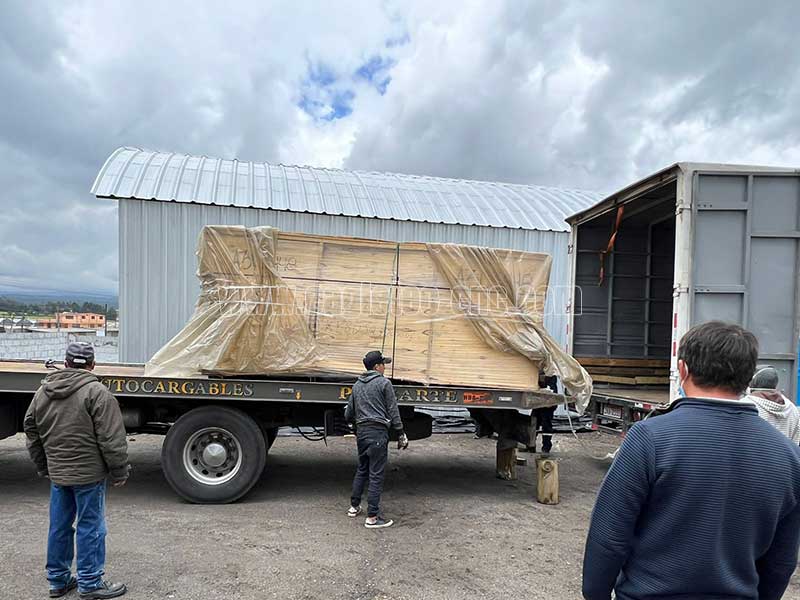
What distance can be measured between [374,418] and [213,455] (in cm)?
184

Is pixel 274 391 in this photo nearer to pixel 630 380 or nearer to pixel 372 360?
pixel 372 360

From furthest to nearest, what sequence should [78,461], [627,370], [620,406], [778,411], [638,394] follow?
1. [627,370]
2. [638,394]
3. [620,406]
4. [778,411]
5. [78,461]

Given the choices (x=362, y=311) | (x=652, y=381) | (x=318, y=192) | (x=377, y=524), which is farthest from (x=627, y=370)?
(x=318, y=192)

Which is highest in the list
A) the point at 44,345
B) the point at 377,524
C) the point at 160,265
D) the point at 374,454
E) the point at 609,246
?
the point at 609,246

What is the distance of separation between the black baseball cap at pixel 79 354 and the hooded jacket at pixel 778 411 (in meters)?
4.56

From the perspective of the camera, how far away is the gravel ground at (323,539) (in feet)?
13.2

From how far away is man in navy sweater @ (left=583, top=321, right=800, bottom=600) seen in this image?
1651 millimetres

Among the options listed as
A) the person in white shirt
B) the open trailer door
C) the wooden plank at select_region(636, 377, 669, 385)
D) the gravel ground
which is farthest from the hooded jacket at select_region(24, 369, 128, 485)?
the wooden plank at select_region(636, 377, 669, 385)

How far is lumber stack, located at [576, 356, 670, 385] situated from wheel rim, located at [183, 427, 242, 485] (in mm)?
5022

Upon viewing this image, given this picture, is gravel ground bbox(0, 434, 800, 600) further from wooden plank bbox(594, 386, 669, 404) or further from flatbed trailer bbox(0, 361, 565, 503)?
wooden plank bbox(594, 386, 669, 404)

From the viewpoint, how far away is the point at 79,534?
3662mm

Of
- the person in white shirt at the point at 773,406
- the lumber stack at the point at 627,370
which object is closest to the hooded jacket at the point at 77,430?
the person in white shirt at the point at 773,406

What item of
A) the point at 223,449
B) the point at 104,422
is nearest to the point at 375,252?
the point at 223,449

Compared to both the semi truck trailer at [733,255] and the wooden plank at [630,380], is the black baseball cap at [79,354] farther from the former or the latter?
the wooden plank at [630,380]
